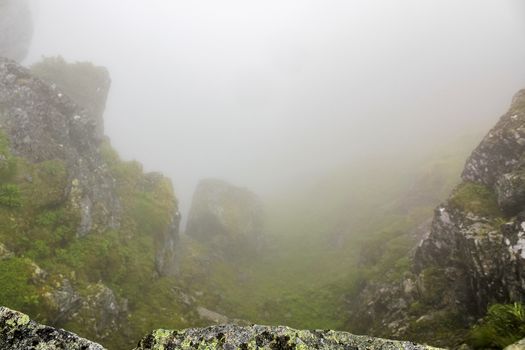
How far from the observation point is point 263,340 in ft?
24.3

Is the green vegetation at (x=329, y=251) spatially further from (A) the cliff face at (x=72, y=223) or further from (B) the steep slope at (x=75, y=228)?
(A) the cliff face at (x=72, y=223)

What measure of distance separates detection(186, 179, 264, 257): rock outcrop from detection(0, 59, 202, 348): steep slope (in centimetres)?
908

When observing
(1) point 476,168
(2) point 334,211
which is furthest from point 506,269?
(2) point 334,211

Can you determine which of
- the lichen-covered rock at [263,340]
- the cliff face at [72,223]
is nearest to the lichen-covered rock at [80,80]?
the cliff face at [72,223]

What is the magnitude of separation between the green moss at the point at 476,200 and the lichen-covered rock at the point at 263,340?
36.3 feet

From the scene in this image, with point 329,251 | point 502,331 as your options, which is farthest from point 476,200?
point 329,251

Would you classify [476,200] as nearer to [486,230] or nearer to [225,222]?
[486,230]

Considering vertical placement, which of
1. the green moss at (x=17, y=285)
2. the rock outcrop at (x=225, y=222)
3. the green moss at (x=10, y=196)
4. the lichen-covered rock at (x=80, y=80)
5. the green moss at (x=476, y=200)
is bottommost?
the green moss at (x=17, y=285)

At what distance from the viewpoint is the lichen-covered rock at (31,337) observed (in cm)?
668

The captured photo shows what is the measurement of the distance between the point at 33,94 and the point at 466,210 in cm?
2774

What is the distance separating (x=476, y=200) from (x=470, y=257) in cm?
330

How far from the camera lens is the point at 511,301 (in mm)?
11625

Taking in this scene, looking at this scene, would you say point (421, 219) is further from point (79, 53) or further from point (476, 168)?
point (79, 53)

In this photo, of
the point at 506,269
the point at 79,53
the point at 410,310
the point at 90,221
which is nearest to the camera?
the point at 506,269
